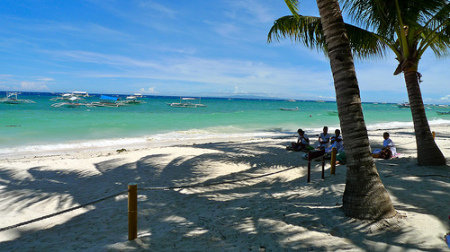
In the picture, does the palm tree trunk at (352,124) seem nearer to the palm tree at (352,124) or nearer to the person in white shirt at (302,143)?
the palm tree at (352,124)

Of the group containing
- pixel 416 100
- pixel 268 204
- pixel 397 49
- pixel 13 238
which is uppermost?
pixel 397 49

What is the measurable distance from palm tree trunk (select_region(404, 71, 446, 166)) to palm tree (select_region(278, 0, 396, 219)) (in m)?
4.32

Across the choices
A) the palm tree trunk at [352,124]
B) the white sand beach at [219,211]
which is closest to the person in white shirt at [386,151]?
the white sand beach at [219,211]

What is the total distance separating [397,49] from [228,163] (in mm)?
6234

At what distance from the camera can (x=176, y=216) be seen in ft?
15.6

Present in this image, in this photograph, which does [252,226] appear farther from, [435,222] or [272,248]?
[435,222]

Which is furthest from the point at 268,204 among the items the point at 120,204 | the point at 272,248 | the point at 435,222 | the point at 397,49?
the point at 397,49

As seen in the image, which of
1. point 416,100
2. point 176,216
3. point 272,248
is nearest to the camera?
point 272,248

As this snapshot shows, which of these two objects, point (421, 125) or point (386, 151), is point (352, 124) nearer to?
point (421, 125)

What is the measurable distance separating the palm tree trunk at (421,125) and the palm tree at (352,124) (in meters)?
4.32

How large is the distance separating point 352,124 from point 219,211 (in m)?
2.77

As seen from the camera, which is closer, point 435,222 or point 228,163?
point 435,222

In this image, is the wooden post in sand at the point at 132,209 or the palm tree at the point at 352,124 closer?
the wooden post in sand at the point at 132,209

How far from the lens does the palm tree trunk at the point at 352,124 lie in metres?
3.50
